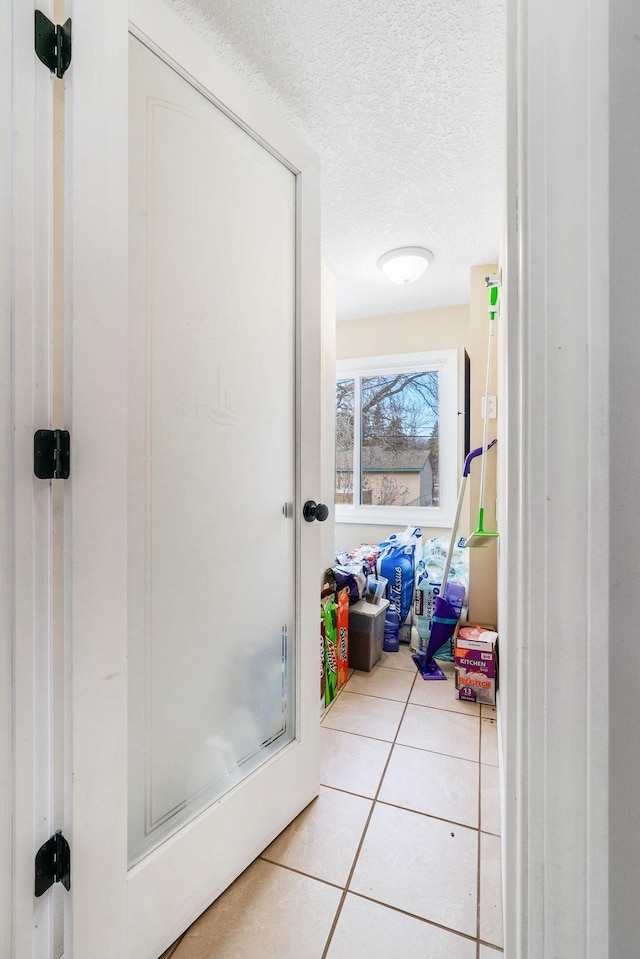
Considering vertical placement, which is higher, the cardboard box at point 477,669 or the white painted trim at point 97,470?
the white painted trim at point 97,470

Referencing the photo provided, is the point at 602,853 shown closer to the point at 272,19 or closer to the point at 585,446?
the point at 585,446

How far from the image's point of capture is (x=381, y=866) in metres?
1.21

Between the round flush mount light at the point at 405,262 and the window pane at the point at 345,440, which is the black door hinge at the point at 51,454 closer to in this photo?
the round flush mount light at the point at 405,262

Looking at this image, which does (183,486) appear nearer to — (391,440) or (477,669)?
(477,669)

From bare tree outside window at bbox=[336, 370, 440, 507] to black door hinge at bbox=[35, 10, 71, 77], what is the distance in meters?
2.97

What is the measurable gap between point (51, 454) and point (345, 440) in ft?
10.2

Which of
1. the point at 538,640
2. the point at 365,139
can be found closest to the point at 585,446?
the point at 538,640

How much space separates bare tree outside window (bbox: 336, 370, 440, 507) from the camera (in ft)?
11.4

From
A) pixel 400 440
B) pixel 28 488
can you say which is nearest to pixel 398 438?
pixel 400 440

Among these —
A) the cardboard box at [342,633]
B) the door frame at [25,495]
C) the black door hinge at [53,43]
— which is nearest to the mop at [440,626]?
the cardboard box at [342,633]

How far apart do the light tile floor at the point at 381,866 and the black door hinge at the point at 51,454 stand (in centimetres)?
113

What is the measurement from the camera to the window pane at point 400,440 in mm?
3479

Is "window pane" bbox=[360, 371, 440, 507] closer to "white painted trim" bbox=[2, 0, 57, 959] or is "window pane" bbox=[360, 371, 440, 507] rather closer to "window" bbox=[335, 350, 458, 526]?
"window" bbox=[335, 350, 458, 526]

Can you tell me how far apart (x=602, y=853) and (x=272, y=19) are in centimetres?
189
